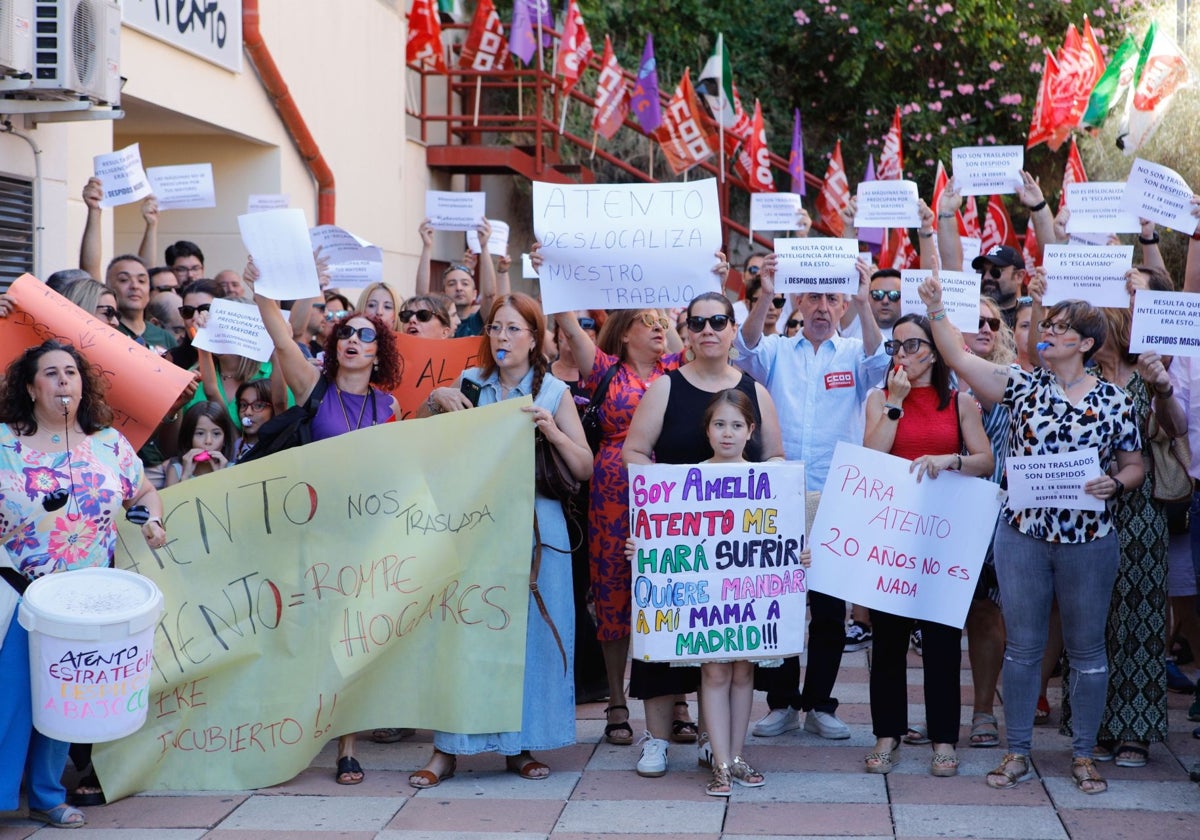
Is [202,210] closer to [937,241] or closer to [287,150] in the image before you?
[287,150]

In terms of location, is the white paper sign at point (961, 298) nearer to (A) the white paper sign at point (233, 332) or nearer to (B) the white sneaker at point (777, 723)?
(B) the white sneaker at point (777, 723)

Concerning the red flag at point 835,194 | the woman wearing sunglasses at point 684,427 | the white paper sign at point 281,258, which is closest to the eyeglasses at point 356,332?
the white paper sign at point 281,258

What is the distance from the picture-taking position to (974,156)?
7.80 m

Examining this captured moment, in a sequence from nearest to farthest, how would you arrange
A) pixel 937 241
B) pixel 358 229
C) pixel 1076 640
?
1. pixel 1076 640
2. pixel 937 241
3. pixel 358 229

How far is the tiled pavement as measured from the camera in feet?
16.9

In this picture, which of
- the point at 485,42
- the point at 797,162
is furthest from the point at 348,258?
the point at 797,162

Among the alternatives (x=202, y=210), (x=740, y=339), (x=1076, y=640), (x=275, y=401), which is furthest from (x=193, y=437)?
(x=202, y=210)

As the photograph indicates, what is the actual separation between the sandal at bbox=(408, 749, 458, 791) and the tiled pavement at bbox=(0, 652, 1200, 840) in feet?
0.14

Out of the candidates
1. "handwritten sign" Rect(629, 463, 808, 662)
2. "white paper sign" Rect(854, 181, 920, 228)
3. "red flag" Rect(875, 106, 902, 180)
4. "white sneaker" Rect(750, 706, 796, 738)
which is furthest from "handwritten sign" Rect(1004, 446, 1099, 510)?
"red flag" Rect(875, 106, 902, 180)

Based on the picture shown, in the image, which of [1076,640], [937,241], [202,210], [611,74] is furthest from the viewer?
[611,74]

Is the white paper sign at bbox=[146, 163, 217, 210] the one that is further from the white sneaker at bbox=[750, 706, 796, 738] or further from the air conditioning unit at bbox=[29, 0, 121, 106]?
the white sneaker at bbox=[750, 706, 796, 738]

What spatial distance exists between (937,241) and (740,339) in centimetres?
140

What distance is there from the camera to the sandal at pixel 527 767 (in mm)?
5793

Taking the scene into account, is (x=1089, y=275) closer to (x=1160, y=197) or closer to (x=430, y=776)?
(x=1160, y=197)
